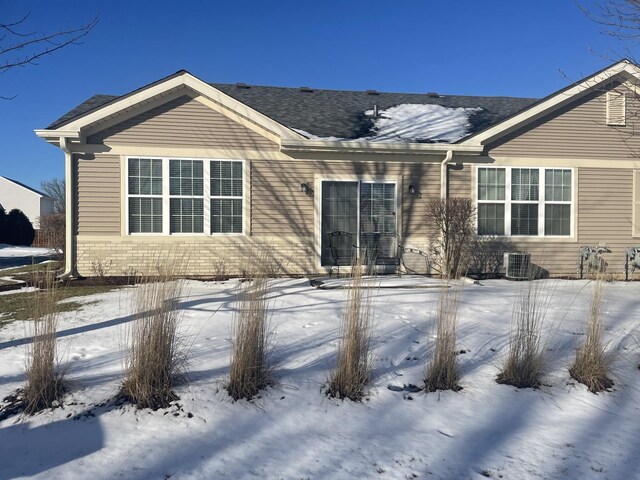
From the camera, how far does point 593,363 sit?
4.34 meters

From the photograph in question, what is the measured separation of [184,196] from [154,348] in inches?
289

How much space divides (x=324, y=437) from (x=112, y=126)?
9.27 metres

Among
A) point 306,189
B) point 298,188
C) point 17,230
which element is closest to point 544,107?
point 306,189

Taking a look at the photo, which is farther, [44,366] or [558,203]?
[558,203]

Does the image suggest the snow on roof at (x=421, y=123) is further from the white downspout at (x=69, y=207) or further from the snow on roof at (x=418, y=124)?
the white downspout at (x=69, y=207)

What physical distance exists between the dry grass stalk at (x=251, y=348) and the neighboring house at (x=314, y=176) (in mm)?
5806

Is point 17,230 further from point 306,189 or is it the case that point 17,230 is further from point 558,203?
point 558,203

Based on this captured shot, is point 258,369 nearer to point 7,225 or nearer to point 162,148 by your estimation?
point 162,148

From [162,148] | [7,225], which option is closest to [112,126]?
[162,148]

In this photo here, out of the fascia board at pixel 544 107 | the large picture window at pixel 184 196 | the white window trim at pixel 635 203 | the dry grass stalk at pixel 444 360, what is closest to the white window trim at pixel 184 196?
the large picture window at pixel 184 196

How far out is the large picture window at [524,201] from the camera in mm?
11469

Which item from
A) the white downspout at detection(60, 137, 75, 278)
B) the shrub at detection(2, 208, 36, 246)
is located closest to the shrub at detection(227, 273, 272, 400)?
the white downspout at detection(60, 137, 75, 278)

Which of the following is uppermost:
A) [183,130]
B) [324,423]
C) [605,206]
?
[183,130]

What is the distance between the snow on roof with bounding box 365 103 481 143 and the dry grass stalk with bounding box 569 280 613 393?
7345 mm
